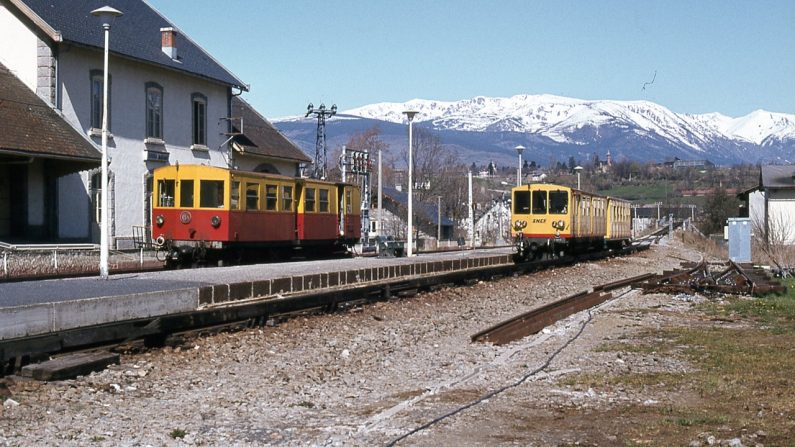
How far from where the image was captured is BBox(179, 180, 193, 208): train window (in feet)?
85.1

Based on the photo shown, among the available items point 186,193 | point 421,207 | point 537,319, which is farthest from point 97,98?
point 421,207

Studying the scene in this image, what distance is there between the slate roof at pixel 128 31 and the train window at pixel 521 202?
12785 mm

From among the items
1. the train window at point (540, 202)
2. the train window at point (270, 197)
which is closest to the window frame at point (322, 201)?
the train window at point (270, 197)

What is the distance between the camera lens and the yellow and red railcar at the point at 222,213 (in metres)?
25.5

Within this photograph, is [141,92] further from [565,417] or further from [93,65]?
[565,417]

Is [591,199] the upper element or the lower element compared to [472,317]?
upper

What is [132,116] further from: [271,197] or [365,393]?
[365,393]

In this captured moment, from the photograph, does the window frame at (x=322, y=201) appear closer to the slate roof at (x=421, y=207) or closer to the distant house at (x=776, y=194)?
the distant house at (x=776, y=194)

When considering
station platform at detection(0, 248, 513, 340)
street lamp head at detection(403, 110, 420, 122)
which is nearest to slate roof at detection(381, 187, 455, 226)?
street lamp head at detection(403, 110, 420, 122)

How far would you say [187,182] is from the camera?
85.5 ft

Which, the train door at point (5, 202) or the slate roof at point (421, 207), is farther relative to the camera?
the slate roof at point (421, 207)

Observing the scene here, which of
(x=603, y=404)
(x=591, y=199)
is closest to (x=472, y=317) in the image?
(x=603, y=404)

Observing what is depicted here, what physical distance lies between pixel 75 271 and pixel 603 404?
1743 centimetres

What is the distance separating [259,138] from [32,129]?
17.7m
